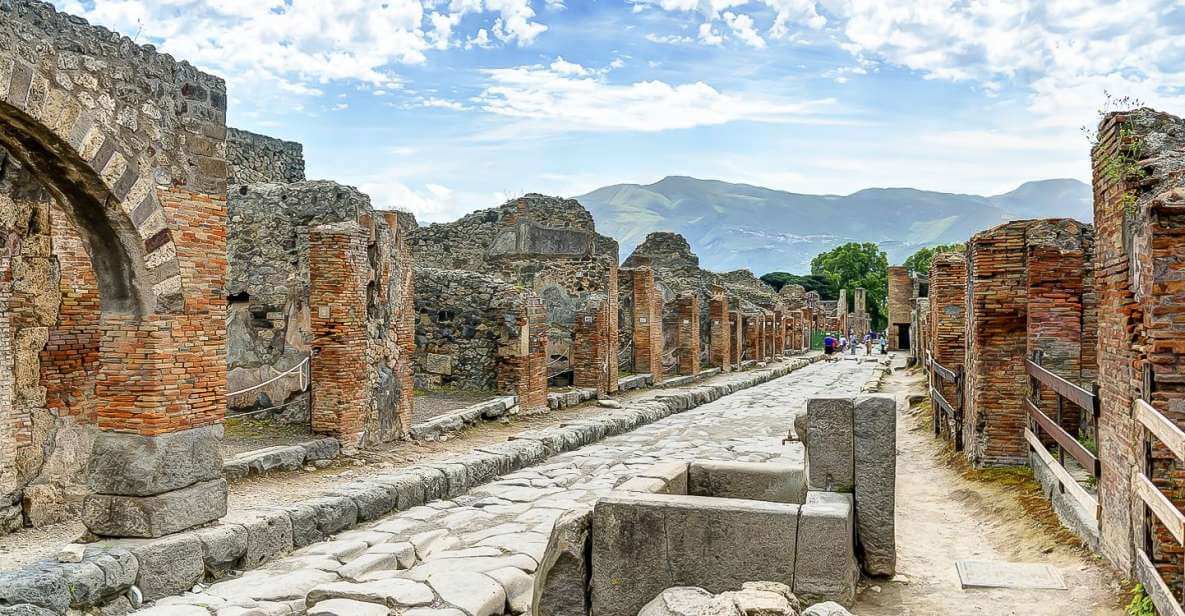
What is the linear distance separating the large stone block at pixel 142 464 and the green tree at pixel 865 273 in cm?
6539

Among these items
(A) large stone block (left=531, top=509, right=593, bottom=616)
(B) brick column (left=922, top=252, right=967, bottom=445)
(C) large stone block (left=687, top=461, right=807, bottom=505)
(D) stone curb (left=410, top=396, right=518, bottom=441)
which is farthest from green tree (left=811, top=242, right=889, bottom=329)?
(A) large stone block (left=531, top=509, right=593, bottom=616)

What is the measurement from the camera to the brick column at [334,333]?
10.3m

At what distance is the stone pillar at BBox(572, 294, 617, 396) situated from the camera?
1781 centimetres

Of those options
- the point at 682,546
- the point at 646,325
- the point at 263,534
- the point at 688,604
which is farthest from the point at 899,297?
the point at 688,604

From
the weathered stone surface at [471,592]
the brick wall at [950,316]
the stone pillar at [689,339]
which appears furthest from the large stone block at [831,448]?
the stone pillar at [689,339]

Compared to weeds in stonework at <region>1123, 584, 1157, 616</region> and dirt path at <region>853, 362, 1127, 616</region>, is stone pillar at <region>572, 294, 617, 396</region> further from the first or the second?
weeds in stonework at <region>1123, 584, 1157, 616</region>

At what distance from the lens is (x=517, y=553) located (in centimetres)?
716

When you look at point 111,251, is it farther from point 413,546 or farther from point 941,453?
point 941,453

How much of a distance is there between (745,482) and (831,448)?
901 millimetres

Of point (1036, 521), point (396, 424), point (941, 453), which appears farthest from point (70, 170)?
point (941, 453)

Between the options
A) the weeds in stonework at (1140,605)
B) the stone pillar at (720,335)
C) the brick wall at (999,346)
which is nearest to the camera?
the weeds in stonework at (1140,605)

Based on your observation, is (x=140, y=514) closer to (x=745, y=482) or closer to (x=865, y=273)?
(x=745, y=482)

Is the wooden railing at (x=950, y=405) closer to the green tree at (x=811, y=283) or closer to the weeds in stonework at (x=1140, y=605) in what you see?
the weeds in stonework at (x=1140, y=605)

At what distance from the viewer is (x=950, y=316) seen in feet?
42.5
